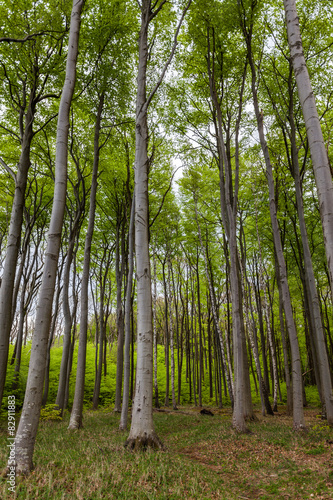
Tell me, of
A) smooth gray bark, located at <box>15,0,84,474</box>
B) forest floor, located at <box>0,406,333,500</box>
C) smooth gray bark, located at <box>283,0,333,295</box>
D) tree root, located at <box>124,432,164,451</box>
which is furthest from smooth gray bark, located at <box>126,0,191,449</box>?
smooth gray bark, located at <box>283,0,333,295</box>

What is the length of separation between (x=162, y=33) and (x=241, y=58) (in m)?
2.50

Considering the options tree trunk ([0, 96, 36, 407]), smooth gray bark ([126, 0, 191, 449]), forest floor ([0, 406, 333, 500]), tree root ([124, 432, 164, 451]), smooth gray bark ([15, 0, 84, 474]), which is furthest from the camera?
tree trunk ([0, 96, 36, 407])

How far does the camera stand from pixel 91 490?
288cm

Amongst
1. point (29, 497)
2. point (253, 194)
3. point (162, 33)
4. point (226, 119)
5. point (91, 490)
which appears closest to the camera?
point (29, 497)

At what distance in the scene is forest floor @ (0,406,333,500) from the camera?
2976mm

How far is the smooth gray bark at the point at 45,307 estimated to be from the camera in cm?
339

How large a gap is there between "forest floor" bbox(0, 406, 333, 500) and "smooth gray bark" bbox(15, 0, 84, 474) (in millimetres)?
313

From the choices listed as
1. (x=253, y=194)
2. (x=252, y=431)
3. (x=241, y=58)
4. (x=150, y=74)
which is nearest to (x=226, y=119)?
(x=241, y=58)

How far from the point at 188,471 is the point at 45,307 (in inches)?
113

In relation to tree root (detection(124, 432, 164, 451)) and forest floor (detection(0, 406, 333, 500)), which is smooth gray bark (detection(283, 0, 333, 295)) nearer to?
forest floor (detection(0, 406, 333, 500))

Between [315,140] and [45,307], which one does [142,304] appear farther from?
[315,140]

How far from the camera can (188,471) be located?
385 cm

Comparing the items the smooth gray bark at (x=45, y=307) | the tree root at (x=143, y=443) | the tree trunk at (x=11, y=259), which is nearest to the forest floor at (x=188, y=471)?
the tree root at (x=143, y=443)

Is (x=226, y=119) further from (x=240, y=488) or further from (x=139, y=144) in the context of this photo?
(x=240, y=488)
